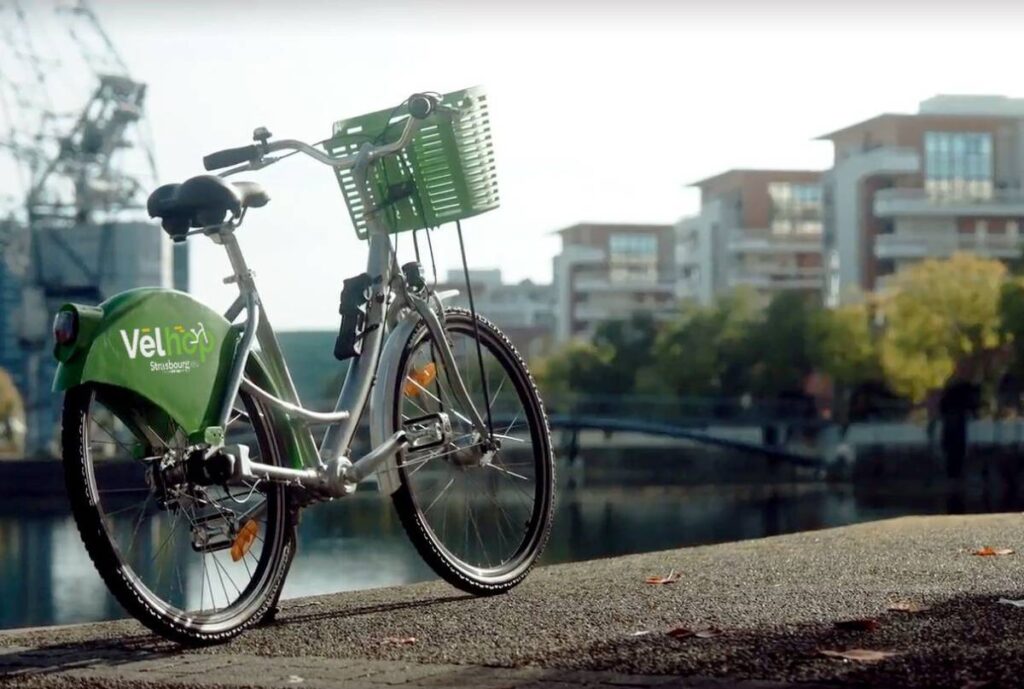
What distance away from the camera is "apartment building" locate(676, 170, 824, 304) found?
8044cm

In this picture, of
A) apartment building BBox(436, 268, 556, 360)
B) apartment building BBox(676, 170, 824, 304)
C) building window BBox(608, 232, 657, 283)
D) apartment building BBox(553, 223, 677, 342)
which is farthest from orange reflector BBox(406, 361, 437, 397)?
apartment building BBox(436, 268, 556, 360)

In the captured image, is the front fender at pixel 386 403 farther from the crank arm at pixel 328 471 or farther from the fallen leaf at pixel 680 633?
the fallen leaf at pixel 680 633

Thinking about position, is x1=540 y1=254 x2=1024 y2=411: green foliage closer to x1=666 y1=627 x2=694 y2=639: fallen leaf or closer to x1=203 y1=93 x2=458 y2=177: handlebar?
x1=203 y1=93 x2=458 y2=177: handlebar

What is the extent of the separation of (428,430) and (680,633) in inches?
39.6

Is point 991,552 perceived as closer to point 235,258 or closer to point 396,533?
point 235,258

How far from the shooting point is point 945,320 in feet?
173

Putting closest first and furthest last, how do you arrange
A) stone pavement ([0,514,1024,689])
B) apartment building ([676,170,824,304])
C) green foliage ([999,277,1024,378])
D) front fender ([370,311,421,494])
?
stone pavement ([0,514,1024,689])
front fender ([370,311,421,494])
green foliage ([999,277,1024,378])
apartment building ([676,170,824,304])

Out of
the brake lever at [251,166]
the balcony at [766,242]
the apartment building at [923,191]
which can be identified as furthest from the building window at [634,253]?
the brake lever at [251,166]

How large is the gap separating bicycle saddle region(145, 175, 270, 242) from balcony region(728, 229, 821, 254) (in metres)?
77.9

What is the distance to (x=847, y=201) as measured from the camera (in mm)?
69812

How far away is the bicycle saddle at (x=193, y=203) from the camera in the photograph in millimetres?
3275

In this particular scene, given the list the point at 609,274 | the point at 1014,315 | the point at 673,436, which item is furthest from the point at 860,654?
the point at 609,274

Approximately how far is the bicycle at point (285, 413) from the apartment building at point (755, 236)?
244ft

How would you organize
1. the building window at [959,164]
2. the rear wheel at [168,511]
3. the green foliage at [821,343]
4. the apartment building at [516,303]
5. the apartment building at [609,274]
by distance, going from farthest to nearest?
the apartment building at [516,303] → the apartment building at [609,274] → the building window at [959,164] → the green foliage at [821,343] → the rear wheel at [168,511]
